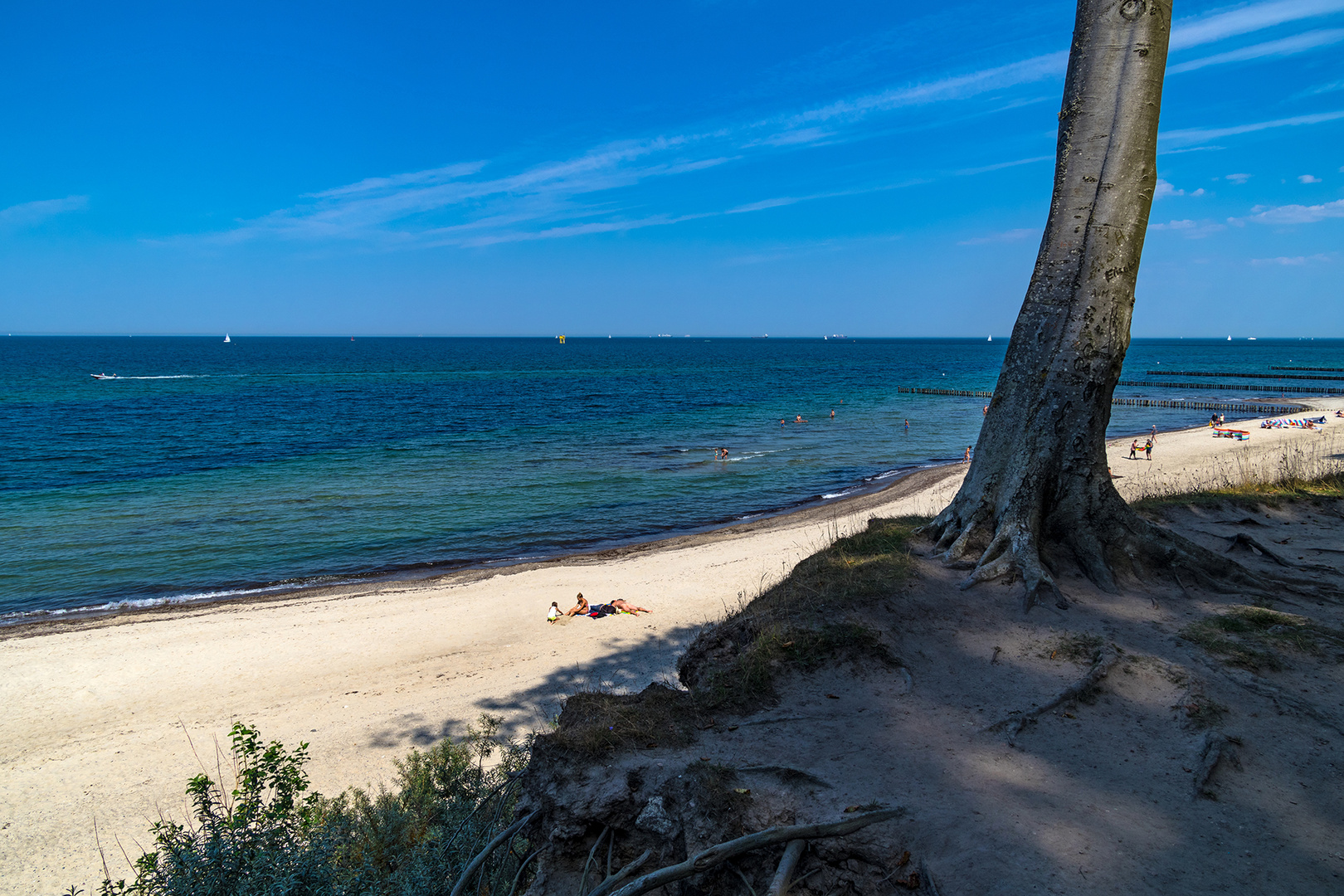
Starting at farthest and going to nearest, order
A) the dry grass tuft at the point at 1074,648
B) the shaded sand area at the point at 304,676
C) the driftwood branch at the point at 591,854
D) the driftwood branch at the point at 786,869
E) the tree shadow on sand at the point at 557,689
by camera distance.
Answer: the tree shadow on sand at the point at 557,689 → the shaded sand area at the point at 304,676 → the dry grass tuft at the point at 1074,648 → the driftwood branch at the point at 591,854 → the driftwood branch at the point at 786,869

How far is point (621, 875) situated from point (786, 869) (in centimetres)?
98

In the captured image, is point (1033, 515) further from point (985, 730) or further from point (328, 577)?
point (328, 577)

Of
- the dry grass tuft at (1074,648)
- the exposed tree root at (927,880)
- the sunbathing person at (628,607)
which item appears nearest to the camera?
the exposed tree root at (927,880)

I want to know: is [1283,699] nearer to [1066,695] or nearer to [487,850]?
[1066,695]

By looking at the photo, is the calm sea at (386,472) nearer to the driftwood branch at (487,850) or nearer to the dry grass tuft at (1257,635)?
the driftwood branch at (487,850)

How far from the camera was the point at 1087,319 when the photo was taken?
7.85 metres

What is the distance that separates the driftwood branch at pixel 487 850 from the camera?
14.3 feet

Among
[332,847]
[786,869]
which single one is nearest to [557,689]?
[332,847]

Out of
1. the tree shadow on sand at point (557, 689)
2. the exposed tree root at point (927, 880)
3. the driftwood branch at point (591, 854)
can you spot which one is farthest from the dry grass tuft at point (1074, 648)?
the tree shadow on sand at point (557, 689)

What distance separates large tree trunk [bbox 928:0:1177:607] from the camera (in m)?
7.72

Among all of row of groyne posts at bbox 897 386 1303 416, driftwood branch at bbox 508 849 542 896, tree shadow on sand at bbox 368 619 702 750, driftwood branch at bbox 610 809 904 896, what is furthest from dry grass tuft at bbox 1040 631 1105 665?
row of groyne posts at bbox 897 386 1303 416

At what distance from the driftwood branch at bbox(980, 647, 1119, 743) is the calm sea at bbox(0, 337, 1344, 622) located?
16.0 meters

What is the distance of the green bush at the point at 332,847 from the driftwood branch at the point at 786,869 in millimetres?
1629

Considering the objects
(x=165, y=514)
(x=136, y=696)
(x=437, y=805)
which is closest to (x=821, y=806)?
(x=437, y=805)
